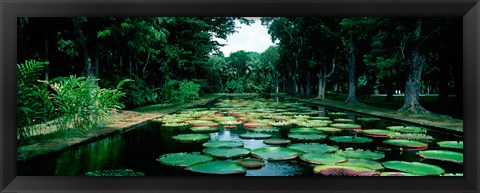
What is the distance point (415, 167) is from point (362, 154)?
2.47ft

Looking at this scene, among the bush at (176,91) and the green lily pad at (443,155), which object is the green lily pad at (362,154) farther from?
the bush at (176,91)

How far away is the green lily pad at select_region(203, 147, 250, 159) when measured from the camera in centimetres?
466

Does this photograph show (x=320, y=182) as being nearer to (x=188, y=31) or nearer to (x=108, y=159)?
(x=108, y=159)

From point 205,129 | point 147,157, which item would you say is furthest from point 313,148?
point 205,129

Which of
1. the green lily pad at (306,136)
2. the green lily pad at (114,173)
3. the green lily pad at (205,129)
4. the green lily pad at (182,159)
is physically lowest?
the green lily pad at (114,173)

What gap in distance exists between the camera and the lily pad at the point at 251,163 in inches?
160

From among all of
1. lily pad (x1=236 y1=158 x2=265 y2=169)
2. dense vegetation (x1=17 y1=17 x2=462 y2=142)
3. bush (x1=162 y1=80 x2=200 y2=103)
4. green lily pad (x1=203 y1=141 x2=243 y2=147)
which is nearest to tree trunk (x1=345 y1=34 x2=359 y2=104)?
dense vegetation (x1=17 y1=17 x2=462 y2=142)

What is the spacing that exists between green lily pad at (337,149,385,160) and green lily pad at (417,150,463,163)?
1.84 ft

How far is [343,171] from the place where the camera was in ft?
12.5

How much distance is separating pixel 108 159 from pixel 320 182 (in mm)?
2719
